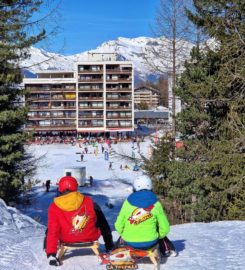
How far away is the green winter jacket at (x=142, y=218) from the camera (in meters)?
4.70

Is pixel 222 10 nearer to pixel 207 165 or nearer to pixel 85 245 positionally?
pixel 207 165

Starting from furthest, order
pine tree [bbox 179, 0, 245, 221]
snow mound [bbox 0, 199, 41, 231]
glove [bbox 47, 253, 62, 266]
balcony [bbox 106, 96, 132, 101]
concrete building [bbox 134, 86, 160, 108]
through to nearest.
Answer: concrete building [bbox 134, 86, 160, 108], balcony [bbox 106, 96, 132, 101], pine tree [bbox 179, 0, 245, 221], snow mound [bbox 0, 199, 41, 231], glove [bbox 47, 253, 62, 266]

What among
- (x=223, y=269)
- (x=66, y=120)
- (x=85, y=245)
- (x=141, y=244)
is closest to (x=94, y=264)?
(x=85, y=245)

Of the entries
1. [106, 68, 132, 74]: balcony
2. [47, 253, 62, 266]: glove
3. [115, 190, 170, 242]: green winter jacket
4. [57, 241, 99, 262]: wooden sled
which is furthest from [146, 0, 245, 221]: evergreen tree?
[106, 68, 132, 74]: balcony

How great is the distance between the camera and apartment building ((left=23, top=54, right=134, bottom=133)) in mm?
81188

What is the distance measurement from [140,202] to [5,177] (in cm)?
1179

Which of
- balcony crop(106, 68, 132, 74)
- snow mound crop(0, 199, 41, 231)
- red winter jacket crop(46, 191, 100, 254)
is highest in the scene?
balcony crop(106, 68, 132, 74)

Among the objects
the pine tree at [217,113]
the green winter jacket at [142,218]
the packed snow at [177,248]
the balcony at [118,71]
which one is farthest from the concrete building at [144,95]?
the green winter jacket at [142,218]

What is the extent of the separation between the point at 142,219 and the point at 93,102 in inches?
3046

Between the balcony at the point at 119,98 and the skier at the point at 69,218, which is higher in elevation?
the balcony at the point at 119,98

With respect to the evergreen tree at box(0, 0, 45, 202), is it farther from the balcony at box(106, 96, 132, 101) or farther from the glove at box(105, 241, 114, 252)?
the balcony at box(106, 96, 132, 101)

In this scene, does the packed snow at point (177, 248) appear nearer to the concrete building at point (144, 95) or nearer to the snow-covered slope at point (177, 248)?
the snow-covered slope at point (177, 248)

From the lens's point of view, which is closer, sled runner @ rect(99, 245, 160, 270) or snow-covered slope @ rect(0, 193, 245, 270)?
sled runner @ rect(99, 245, 160, 270)

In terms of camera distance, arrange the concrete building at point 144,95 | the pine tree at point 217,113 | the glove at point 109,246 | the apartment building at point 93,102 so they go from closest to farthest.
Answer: the glove at point 109,246
the pine tree at point 217,113
the apartment building at point 93,102
the concrete building at point 144,95
